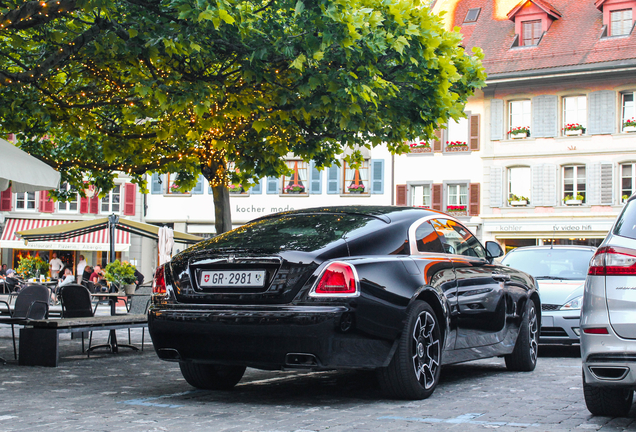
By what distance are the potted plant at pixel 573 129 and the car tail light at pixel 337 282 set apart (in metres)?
33.2

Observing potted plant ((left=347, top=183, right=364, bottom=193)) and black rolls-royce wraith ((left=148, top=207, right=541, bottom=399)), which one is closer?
black rolls-royce wraith ((left=148, top=207, right=541, bottom=399))

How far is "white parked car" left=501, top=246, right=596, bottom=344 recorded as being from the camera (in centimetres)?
1023

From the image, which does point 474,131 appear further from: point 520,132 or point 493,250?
point 493,250

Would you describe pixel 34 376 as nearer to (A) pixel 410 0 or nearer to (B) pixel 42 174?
(B) pixel 42 174

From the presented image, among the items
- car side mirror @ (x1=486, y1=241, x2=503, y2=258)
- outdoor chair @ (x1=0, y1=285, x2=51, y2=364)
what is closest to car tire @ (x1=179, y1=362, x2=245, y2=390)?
car side mirror @ (x1=486, y1=241, x2=503, y2=258)

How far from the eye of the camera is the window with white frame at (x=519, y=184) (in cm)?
3766

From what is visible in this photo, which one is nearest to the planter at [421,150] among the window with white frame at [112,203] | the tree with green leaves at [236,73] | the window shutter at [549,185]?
the window shutter at [549,185]

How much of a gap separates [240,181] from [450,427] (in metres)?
10.9

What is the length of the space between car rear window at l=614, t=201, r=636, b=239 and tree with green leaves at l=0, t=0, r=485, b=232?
154 inches

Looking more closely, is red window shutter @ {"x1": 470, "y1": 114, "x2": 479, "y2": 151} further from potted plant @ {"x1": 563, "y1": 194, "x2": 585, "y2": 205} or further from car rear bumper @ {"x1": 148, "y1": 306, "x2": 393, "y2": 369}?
car rear bumper @ {"x1": 148, "y1": 306, "x2": 393, "y2": 369}

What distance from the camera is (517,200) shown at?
37.6 m

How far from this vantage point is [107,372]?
323 inches

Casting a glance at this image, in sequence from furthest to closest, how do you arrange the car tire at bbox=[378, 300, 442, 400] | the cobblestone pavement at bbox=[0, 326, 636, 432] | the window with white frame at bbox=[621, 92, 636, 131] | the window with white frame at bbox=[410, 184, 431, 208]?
1. the window with white frame at bbox=[410, 184, 431, 208]
2. the window with white frame at bbox=[621, 92, 636, 131]
3. the car tire at bbox=[378, 300, 442, 400]
4. the cobblestone pavement at bbox=[0, 326, 636, 432]

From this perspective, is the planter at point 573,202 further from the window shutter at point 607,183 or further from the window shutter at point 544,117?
the window shutter at point 544,117
